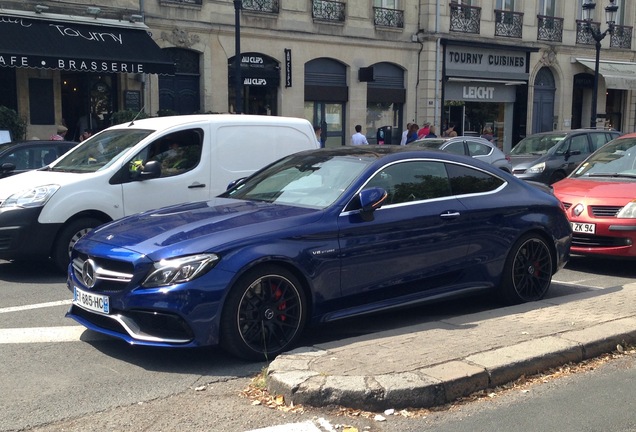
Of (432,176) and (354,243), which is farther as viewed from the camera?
(432,176)

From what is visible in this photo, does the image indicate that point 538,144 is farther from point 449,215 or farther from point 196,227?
point 196,227

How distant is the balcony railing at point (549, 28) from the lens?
31.6 metres

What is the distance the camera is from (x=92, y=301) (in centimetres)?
Result: 562

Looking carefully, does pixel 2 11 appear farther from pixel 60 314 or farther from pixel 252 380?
pixel 252 380

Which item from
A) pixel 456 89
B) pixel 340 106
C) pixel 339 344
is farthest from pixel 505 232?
pixel 456 89

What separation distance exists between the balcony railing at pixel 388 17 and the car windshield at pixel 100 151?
1830cm

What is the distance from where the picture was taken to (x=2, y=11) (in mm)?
17594

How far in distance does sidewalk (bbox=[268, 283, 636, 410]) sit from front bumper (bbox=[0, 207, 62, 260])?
14.1 ft

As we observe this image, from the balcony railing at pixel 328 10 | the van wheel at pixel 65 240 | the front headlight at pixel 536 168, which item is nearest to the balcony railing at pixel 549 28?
the balcony railing at pixel 328 10

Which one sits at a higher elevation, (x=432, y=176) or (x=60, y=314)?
(x=432, y=176)

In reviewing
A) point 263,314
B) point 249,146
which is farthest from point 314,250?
point 249,146

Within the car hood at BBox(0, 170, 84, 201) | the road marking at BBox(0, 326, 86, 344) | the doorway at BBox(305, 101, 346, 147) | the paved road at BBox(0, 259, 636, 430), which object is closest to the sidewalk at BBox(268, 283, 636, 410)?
the paved road at BBox(0, 259, 636, 430)

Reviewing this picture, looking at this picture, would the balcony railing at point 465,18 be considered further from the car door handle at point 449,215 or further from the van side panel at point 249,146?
the car door handle at point 449,215

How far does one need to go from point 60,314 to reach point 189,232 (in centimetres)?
220
